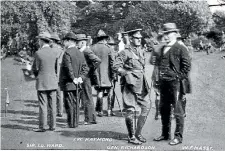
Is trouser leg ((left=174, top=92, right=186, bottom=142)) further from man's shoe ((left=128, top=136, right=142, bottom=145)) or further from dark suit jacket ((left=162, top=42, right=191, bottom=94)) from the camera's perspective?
man's shoe ((left=128, top=136, right=142, bottom=145))

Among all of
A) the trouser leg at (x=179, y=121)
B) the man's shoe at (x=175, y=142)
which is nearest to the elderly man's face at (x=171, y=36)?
the trouser leg at (x=179, y=121)

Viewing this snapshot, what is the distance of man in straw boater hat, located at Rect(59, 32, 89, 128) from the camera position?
7381mm

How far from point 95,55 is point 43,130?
6.22 feet

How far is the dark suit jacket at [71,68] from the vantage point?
7352 millimetres

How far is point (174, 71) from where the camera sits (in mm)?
6125

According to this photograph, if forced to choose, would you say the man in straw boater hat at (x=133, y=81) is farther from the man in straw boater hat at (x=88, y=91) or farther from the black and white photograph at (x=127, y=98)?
the man in straw boater hat at (x=88, y=91)

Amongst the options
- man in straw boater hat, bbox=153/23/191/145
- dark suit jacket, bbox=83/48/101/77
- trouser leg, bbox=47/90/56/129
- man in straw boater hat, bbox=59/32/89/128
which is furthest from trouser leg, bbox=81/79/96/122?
man in straw boater hat, bbox=153/23/191/145

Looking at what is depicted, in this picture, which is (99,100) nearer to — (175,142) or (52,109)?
(52,109)

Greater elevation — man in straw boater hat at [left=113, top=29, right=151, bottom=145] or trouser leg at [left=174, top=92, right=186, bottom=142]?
man in straw boater hat at [left=113, top=29, right=151, bottom=145]

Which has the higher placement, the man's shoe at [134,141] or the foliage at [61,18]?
the foliage at [61,18]

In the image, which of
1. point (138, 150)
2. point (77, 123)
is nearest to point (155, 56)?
point (138, 150)

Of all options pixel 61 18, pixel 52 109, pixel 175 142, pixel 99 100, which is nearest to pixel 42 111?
pixel 52 109

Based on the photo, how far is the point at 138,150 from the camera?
19.5 feet

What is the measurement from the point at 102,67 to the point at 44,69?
5.70ft
